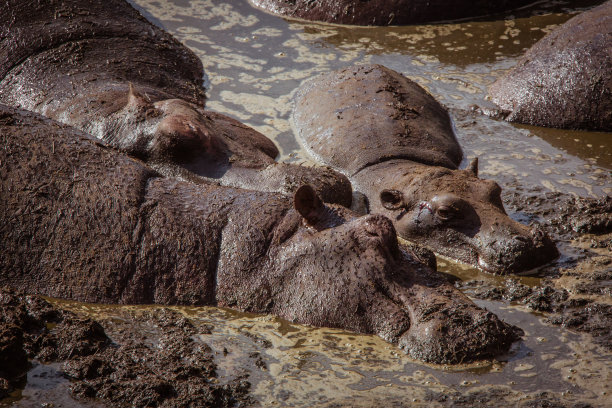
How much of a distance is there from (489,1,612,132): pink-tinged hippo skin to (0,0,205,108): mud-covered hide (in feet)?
11.0

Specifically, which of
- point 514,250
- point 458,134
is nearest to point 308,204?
point 514,250

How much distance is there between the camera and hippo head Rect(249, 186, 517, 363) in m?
4.62

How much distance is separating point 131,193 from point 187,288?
0.75 m

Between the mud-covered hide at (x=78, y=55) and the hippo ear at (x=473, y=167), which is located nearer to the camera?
the hippo ear at (x=473, y=167)

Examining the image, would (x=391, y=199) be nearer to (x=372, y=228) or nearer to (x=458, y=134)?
(x=372, y=228)

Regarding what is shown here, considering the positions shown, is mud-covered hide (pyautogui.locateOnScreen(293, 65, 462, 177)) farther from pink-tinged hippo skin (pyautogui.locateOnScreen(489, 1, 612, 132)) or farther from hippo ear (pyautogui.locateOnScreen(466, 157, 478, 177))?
pink-tinged hippo skin (pyautogui.locateOnScreen(489, 1, 612, 132))

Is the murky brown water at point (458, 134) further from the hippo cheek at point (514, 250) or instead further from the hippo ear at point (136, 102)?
the hippo ear at point (136, 102)

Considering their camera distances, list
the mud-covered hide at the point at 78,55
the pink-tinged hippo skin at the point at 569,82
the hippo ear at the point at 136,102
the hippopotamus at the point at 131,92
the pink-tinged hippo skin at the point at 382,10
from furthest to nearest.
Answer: the pink-tinged hippo skin at the point at 382,10
the pink-tinged hippo skin at the point at 569,82
the mud-covered hide at the point at 78,55
the hippo ear at the point at 136,102
the hippopotamus at the point at 131,92

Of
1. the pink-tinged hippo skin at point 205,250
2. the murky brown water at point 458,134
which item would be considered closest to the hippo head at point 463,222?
the murky brown water at point 458,134

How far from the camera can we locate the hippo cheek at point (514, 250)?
231 inches

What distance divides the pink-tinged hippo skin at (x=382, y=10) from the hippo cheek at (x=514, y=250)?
5.18 meters

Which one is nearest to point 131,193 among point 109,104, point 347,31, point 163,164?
point 163,164

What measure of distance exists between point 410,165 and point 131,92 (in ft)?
8.05

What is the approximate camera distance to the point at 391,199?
257 inches
